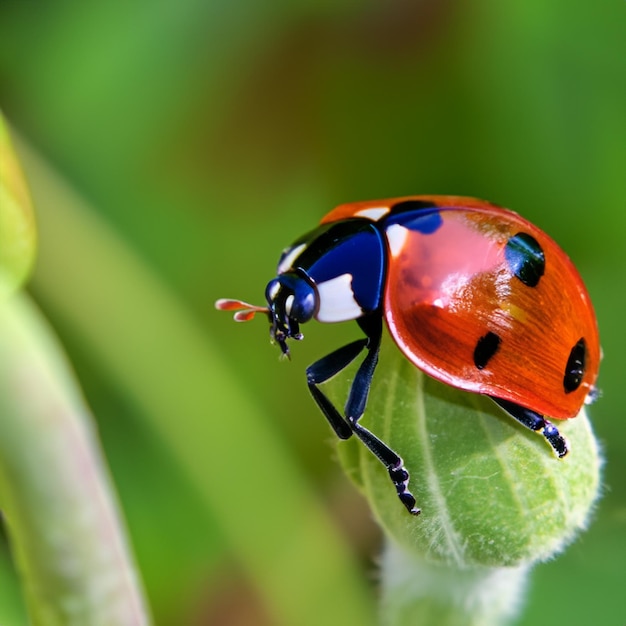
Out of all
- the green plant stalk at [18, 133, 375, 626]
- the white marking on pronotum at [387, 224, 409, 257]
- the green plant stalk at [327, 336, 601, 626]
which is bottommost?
the green plant stalk at [18, 133, 375, 626]

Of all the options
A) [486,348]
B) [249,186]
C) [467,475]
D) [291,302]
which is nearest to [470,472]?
[467,475]

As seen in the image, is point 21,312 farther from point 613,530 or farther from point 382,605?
point 613,530

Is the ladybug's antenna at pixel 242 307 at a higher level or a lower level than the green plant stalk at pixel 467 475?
higher

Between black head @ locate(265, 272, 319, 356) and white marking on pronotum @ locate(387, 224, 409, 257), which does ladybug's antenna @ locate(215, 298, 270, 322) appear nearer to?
black head @ locate(265, 272, 319, 356)

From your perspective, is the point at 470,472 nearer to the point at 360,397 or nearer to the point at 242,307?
the point at 360,397

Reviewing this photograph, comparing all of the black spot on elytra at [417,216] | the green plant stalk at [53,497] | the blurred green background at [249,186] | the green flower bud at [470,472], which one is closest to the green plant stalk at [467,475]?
the green flower bud at [470,472]

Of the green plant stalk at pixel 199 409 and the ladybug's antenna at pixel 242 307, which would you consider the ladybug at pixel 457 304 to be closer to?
the ladybug's antenna at pixel 242 307

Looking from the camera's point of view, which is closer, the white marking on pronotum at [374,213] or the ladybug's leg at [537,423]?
the ladybug's leg at [537,423]

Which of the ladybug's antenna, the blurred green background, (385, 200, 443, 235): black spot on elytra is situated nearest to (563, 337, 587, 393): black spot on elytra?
(385, 200, 443, 235): black spot on elytra
